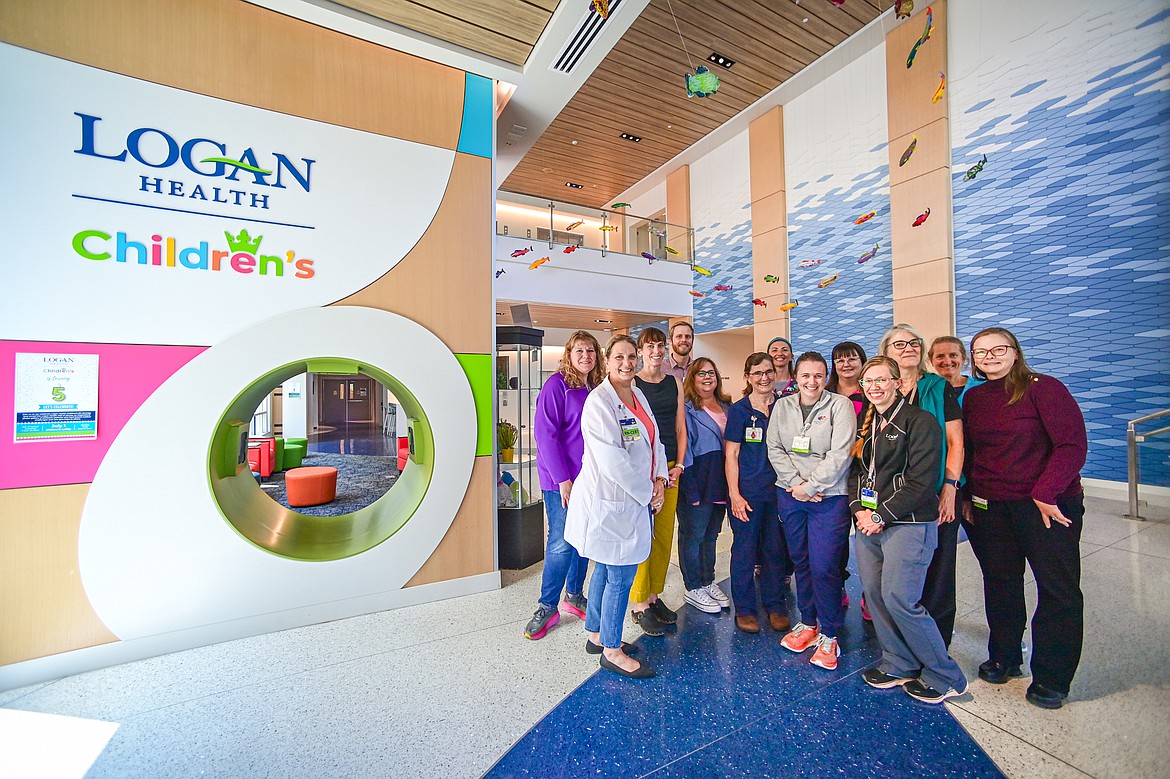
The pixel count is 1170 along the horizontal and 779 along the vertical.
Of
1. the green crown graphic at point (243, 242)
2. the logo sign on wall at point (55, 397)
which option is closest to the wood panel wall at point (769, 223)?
the green crown graphic at point (243, 242)

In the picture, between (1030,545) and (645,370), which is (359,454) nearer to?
(645,370)

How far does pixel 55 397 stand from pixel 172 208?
3.65 ft

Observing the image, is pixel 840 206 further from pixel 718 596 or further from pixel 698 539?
pixel 718 596

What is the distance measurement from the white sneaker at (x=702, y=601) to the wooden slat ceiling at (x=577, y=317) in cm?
689

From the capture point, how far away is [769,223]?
29.6ft

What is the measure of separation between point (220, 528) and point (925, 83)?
30.5 ft

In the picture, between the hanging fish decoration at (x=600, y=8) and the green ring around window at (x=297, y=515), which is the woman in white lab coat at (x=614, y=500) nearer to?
the green ring around window at (x=297, y=515)

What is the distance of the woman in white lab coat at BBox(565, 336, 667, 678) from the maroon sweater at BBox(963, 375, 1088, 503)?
148 cm

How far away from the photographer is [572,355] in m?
2.79

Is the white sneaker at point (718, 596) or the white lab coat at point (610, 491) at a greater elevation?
the white lab coat at point (610, 491)

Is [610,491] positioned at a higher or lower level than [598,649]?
higher

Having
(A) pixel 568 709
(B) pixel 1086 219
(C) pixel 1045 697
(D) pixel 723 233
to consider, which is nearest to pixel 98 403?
(A) pixel 568 709

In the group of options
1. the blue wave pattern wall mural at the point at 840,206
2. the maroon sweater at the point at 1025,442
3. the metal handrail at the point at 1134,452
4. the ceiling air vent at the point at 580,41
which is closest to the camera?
the maroon sweater at the point at 1025,442

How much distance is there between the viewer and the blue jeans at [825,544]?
2.35 metres
